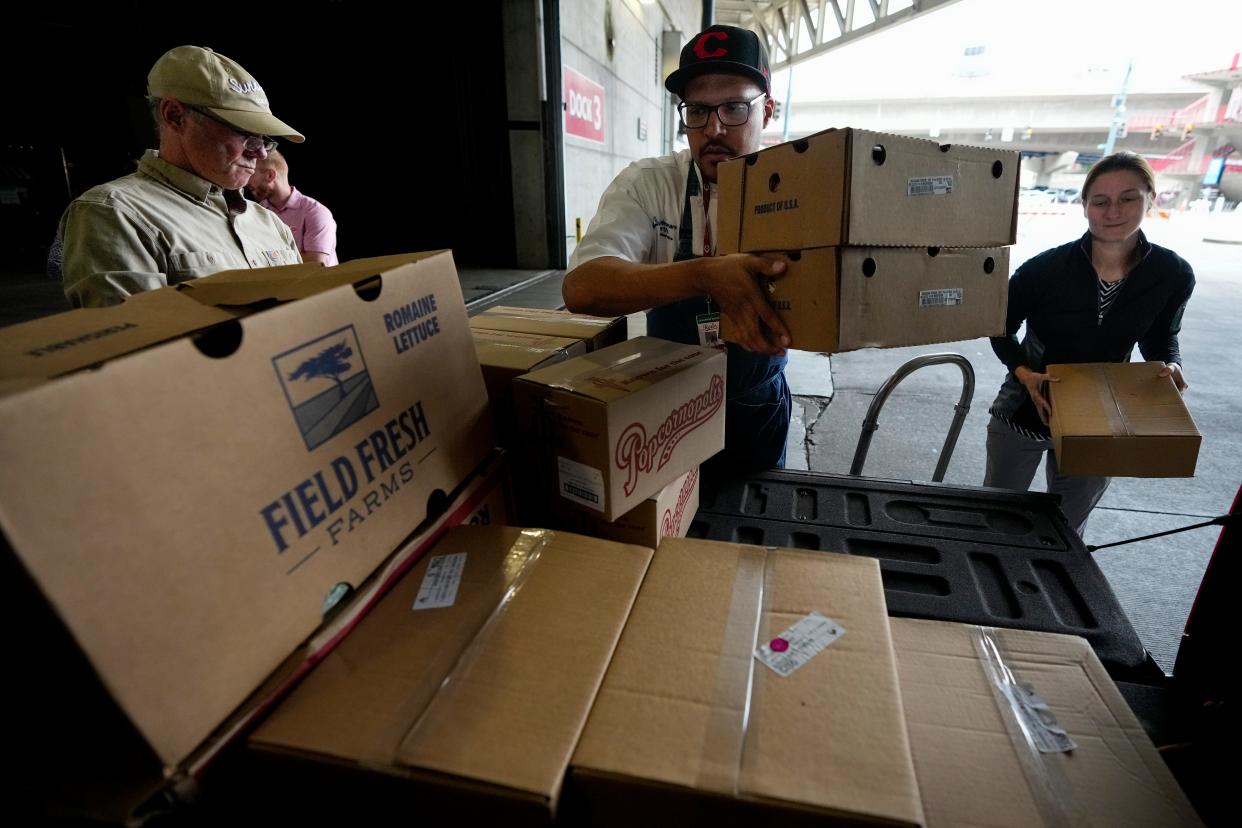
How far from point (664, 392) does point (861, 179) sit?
0.47m

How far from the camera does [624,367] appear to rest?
44.0 inches

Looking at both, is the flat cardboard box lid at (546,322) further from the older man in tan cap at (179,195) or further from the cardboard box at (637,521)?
the older man in tan cap at (179,195)

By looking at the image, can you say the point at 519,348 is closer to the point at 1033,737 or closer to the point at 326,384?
the point at 326,384

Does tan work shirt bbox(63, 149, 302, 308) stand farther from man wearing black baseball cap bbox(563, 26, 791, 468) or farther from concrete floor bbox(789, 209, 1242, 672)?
concrete floor bbox(789, 209, 1242, 672)

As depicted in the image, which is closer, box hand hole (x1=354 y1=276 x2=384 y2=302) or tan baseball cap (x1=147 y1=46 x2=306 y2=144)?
box hand hole (x1=354 y1=276 x2=384 y2=302)

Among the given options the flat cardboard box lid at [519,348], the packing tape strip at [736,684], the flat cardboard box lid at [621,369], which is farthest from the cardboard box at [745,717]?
the flat cardboard box lid at [519,348]

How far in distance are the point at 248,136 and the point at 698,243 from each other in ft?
4.49

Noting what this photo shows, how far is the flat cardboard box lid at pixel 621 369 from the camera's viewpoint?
0.99m

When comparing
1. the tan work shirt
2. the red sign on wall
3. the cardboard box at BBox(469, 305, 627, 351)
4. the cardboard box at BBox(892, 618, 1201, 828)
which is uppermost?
the red sign on wall

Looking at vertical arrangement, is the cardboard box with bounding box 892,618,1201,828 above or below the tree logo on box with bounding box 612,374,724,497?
below

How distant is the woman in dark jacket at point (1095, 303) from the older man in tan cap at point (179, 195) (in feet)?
8.21

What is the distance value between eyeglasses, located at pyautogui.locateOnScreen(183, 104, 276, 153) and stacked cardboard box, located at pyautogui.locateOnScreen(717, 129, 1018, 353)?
141 centimetres

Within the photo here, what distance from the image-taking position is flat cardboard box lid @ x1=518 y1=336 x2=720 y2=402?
99 cm

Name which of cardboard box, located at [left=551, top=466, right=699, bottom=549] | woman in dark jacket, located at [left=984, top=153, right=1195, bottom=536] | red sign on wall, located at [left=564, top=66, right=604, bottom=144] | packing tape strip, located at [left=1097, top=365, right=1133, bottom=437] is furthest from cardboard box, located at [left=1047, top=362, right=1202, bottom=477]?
red sign on wall, located at [left=564, top=66, right=604, bottom=144]
